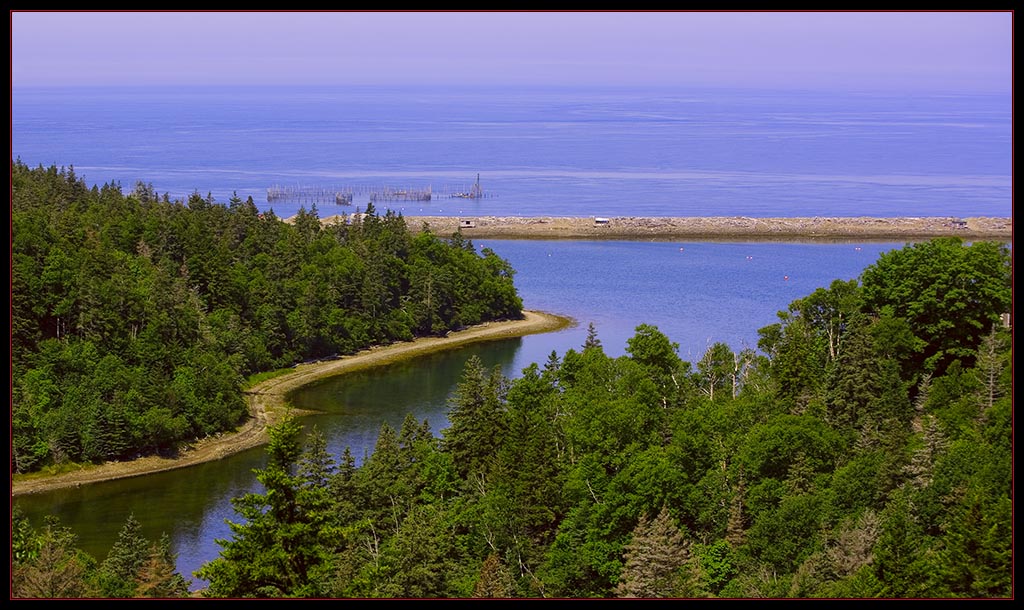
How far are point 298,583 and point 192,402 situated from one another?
36.3 metres

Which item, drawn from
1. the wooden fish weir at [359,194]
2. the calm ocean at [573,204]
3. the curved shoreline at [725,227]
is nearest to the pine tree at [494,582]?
the calm ocean at [573,204]

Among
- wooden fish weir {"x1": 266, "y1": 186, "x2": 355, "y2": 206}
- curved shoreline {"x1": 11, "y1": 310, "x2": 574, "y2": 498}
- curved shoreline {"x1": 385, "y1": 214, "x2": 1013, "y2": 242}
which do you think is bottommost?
curved shoreline {"x1": 11, "y1": 310, "x2": 574, "y2": 498}

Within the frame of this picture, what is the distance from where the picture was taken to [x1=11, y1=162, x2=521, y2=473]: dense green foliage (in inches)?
1970

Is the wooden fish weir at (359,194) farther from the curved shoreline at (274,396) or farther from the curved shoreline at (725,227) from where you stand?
the curved shoreline at (274,396)

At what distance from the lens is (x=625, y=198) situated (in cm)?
13338

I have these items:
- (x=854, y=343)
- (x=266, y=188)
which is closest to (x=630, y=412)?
(x=854, y=343)

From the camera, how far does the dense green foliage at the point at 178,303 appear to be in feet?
164

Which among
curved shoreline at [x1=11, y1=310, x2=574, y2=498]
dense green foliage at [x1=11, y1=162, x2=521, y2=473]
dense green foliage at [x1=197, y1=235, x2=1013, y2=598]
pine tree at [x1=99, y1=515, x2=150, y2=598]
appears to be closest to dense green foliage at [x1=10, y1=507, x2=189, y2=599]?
pine tree at [x1=99, y1=515, x2=150, y2=598]

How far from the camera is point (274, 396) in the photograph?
60062mm

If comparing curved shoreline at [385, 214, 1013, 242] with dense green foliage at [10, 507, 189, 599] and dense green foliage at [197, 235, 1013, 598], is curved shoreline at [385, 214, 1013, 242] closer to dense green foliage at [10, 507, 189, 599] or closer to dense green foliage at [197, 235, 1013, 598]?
dense green foliage at [197, 235, 1013, 598]

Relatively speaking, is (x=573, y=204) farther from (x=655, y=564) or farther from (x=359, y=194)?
(x=655, y=564)

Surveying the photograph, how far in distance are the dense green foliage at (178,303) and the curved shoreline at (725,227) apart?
2654 cm

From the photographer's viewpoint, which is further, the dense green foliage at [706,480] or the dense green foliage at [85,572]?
the dense green foliage at [85,572]

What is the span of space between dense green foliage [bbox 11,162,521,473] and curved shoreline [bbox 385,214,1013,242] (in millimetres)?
26538
